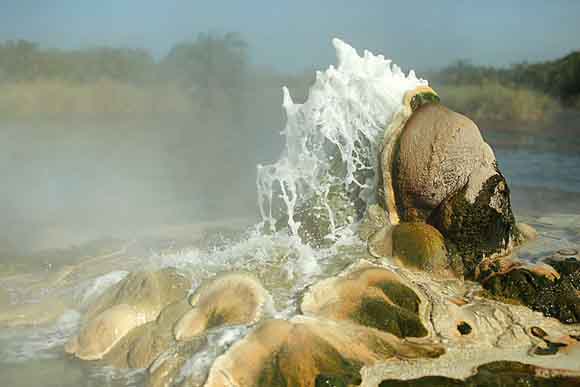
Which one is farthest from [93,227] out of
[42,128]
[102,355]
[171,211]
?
[42,128]

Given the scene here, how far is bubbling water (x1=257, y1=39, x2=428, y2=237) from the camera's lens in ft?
23.4

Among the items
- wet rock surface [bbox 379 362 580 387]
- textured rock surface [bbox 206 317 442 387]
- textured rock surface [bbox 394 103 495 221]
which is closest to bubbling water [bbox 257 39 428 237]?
textured rock surface [bbox 394 103 495 221]

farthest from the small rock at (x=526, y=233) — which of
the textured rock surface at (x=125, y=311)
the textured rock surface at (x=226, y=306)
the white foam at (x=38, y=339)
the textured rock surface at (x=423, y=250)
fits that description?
the white foam at (x=38, y=339)

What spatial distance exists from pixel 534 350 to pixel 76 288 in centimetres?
507

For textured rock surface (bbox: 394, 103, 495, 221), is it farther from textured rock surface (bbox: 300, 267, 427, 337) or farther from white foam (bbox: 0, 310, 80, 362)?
white foam (bbox: 0, 310, 80, 362)

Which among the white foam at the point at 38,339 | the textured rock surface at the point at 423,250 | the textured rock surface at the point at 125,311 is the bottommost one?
the white foam at the point at 38,339

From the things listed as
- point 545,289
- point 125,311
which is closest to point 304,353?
point 125,311

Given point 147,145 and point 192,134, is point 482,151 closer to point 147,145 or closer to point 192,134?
point 147,145

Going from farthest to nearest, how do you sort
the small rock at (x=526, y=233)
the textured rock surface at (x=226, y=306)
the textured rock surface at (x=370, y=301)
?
the small rock at (x=526, y=233) → the textured rock surface at (x=226, y=306) → the textured rock surface at (x=370, y=301)

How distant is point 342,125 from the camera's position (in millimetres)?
7242

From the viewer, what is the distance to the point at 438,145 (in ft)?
21.1

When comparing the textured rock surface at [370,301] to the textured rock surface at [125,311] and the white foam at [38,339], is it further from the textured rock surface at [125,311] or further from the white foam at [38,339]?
the white foam at [38,339]

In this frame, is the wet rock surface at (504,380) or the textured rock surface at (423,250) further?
the textured rock surface at (423,250)

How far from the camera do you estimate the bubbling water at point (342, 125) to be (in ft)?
23.4
